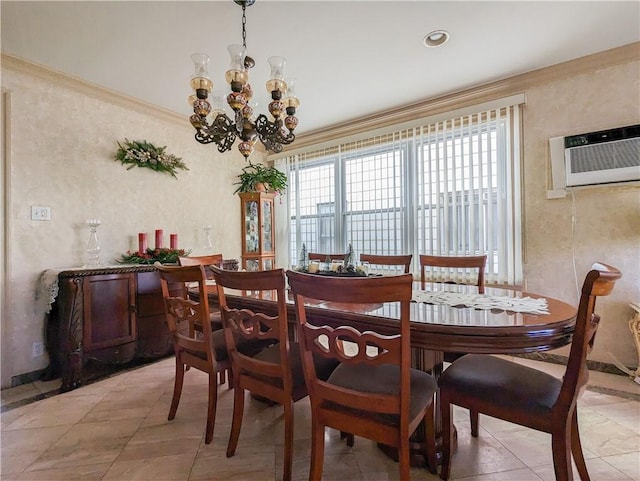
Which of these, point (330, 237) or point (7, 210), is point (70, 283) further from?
point (330, 237)

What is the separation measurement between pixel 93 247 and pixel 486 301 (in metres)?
3.06

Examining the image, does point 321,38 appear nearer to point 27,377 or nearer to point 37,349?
point 37,349

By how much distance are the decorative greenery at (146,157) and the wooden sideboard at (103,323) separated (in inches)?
44.4

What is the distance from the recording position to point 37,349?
2.53 m

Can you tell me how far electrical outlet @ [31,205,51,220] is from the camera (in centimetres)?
249

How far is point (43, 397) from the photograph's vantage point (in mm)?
2215

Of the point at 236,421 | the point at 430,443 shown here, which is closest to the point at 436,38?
the point at 430,443

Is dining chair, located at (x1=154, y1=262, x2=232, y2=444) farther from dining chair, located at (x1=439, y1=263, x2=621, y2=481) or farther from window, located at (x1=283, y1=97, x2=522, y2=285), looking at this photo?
window, located at (x1=283, y1=97, x2=522, y2=285)

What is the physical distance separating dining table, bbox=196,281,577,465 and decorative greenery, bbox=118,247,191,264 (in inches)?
62.8

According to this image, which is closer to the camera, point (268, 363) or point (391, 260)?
point (268, 363)

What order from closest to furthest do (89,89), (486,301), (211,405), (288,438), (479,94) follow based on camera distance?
(288,438) < (486,301) < (211,405) < (89,89) < (479,94)

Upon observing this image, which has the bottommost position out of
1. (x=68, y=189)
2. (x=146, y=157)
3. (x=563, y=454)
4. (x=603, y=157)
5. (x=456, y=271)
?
(x=563, y=454)

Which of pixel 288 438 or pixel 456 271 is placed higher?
pixel 456 271

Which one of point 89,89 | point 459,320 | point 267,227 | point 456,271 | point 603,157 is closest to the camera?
point 459,320
